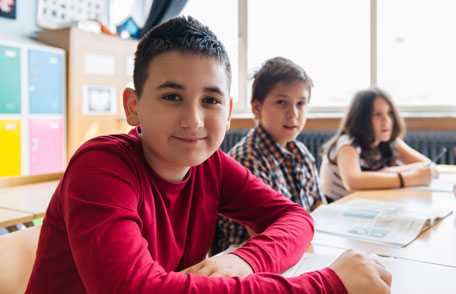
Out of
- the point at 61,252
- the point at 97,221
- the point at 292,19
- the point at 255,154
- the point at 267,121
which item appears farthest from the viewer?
the point at 292,19

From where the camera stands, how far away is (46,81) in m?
3.68

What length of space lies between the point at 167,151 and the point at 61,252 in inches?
11.1

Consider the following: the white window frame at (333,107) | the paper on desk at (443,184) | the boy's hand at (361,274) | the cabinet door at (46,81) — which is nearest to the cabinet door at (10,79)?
the cabinet door at (46,81)

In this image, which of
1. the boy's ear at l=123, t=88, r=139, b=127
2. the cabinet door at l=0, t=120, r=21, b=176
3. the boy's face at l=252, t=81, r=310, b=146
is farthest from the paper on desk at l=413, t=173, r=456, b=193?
the cabinet door at l=0, t=120, r=21, b=176

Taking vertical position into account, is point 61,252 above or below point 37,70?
below

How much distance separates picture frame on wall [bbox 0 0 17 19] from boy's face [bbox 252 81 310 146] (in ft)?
9.80

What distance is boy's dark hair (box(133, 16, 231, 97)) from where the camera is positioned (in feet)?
2.99

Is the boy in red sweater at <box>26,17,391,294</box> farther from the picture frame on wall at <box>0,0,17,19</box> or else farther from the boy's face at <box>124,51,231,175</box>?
the picture frame on wall at <box>0,0,17,19</box>

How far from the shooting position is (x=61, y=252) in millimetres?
865

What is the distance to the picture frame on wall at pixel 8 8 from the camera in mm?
3717

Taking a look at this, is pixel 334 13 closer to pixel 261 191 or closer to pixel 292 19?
pixel 292 19

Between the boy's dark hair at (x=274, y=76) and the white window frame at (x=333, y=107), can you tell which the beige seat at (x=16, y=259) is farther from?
the white window frame at (x=333, y=107)

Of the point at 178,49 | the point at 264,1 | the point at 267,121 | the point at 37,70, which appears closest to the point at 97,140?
the point at 178,49

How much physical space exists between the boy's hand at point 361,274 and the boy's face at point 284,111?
2.96ft
